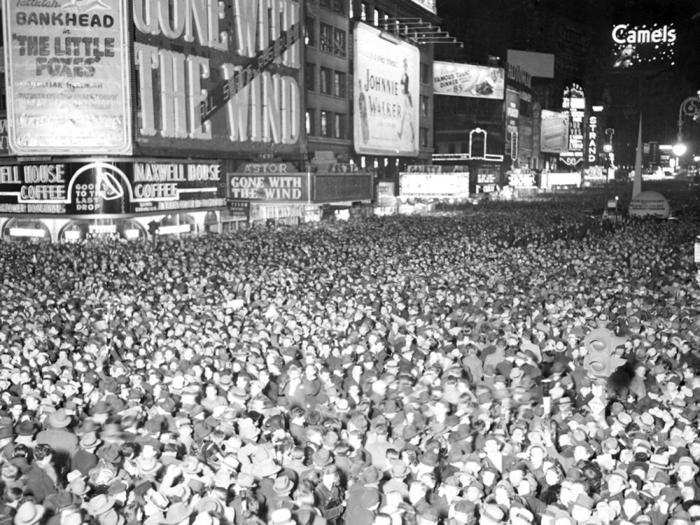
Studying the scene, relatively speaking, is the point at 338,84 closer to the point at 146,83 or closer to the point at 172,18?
the point at 172,18

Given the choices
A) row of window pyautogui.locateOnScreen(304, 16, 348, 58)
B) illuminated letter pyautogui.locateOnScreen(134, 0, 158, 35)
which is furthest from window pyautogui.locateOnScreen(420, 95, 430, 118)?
illuminated letter pyautogui.locateOnScreen(134, 0, 158, 35)

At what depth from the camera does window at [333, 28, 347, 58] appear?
60750mm

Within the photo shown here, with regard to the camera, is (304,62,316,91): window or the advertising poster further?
(304,62,316,91): window

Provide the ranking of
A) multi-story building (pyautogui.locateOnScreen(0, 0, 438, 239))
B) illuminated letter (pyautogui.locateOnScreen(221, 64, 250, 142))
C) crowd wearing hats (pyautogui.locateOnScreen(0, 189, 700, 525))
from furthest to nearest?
illuminated letter (pyautogui.locateOnScreen(221, 64, 250, 142)) → multi-story building (pyautogui.locateOnScreen(0, 0, 438, 239)) → crowd wearing hats (pyautogui.locateOnScreen(0, 189, 700, 525))

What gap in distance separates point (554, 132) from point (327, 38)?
89.7 metres

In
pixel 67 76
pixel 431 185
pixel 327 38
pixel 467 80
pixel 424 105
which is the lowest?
pixel 431 185

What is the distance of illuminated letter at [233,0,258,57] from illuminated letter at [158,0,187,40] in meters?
5.08

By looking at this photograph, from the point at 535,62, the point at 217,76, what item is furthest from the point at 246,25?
the point at 535,62

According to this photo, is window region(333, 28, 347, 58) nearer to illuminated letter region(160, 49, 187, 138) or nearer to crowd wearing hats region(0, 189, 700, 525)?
illuminated letter region(160, 49, 187, 138)

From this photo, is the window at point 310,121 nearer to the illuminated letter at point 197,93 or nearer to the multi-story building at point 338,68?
the multi-story building at point 338,68

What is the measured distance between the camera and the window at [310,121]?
191ft

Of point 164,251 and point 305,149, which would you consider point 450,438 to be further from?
point 305,149

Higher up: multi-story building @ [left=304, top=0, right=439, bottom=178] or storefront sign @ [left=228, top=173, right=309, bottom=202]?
multi-story building @ [left=304, top=0, right=439, bottom=178]

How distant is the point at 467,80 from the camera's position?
3777 inches
